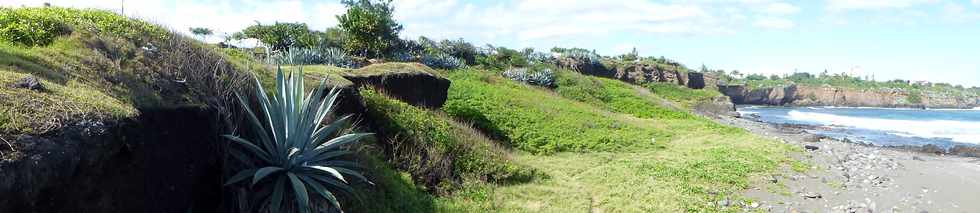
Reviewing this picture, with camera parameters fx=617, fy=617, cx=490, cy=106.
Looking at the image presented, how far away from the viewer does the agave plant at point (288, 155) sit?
5266 millimetres

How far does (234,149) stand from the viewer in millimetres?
5398

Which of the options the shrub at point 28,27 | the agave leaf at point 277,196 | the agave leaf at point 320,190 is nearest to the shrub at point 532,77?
the shrub at point 28,27

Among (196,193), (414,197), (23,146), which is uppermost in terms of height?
(23,146)

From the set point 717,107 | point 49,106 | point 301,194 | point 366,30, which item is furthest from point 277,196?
point 717,107

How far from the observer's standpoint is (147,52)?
21.3ft

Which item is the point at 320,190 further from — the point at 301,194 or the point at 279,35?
the point at 279,35

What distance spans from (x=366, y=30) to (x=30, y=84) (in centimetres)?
1826

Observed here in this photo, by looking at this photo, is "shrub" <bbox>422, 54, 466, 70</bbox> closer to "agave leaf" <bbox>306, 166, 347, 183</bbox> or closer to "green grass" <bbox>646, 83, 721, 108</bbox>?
"agave leaf" <bbox>306, 166, 347, 183</bbox>

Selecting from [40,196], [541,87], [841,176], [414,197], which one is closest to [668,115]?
[541,87]

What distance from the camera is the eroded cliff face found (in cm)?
7962

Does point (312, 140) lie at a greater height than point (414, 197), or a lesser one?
greater

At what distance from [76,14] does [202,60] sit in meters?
2.27

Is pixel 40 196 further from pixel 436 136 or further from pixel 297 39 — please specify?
pixel 297 39

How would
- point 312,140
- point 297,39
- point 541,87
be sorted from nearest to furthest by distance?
1. point 312,140
2. point 297,39
3. point 541,87
